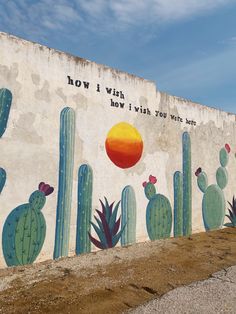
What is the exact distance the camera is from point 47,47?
5797 millimetres

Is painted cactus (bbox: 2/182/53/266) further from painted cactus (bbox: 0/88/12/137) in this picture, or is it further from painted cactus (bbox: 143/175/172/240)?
painted cactus (bbox: 143/175/172/240)

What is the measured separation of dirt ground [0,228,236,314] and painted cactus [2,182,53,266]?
18 centimetres

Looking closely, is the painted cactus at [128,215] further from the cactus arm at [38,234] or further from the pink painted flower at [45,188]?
the cactus arm at [38,234]

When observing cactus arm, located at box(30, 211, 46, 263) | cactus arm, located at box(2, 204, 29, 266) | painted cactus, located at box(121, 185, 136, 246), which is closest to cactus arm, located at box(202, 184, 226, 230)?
painted cactus, located at box(121, 185, 136, 246)

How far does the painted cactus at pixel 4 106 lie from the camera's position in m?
5.16

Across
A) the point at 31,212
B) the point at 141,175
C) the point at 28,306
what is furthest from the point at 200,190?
the point at 28,306

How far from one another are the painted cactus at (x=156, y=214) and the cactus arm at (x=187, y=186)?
0.62m

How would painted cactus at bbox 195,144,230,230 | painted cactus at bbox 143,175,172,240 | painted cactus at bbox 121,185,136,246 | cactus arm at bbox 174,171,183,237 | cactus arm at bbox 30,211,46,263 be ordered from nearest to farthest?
cactus arm at bbox 30,211,46,263, painted cactus at bbox 121,185,136,246, painted cactus at bbox 143,175,172,240, cactus arm at bbox 174,171,183,237, painted cactus at bbox 195,144,230,230

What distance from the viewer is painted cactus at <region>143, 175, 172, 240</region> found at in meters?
7.37

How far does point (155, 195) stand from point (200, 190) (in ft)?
5.95

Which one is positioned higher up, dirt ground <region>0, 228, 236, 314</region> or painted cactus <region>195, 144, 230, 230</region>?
painted cactus <region>195, 144, 230, 230</region>

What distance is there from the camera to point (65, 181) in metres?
5.85

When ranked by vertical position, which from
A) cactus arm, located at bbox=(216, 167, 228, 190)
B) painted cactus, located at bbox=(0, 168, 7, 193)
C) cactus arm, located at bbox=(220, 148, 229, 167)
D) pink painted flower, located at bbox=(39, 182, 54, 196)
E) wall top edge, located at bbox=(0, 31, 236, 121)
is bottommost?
pink painted flower, located at bbox=(39, 182, 54, 196)

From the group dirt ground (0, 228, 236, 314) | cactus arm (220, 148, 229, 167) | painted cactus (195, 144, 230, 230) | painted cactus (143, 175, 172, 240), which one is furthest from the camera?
cactus arm (220, 148, 229, 167)
